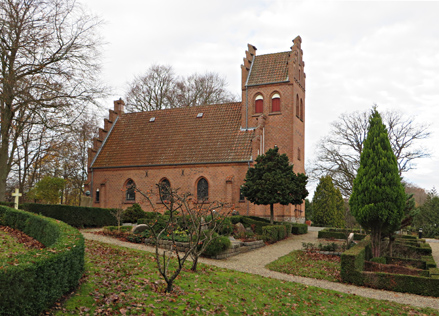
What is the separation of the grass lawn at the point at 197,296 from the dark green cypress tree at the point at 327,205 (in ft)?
61.3

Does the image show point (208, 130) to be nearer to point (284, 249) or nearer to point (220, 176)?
point (220, 176)

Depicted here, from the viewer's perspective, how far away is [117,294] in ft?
26.2

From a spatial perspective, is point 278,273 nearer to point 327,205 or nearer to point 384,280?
point 384,280

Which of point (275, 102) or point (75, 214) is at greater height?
point (275, 102)

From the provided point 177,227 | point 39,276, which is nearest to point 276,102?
point 177,227

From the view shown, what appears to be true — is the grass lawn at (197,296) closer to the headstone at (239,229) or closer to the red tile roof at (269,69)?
the headstone at (239,229)

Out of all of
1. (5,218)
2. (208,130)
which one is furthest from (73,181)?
(5,218)

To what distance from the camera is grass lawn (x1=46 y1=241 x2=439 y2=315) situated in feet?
24.6

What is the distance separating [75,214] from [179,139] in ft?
40.2

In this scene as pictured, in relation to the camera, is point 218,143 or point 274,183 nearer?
point 274,183

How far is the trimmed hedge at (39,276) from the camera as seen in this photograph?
18.4ft

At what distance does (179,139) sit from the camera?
30.9 metres

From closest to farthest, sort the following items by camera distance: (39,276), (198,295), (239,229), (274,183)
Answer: (39,276) → (198,295) → (239,229) → (274,183)

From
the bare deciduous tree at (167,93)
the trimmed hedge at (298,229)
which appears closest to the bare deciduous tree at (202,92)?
the bare deciduous tree at (167,93)
